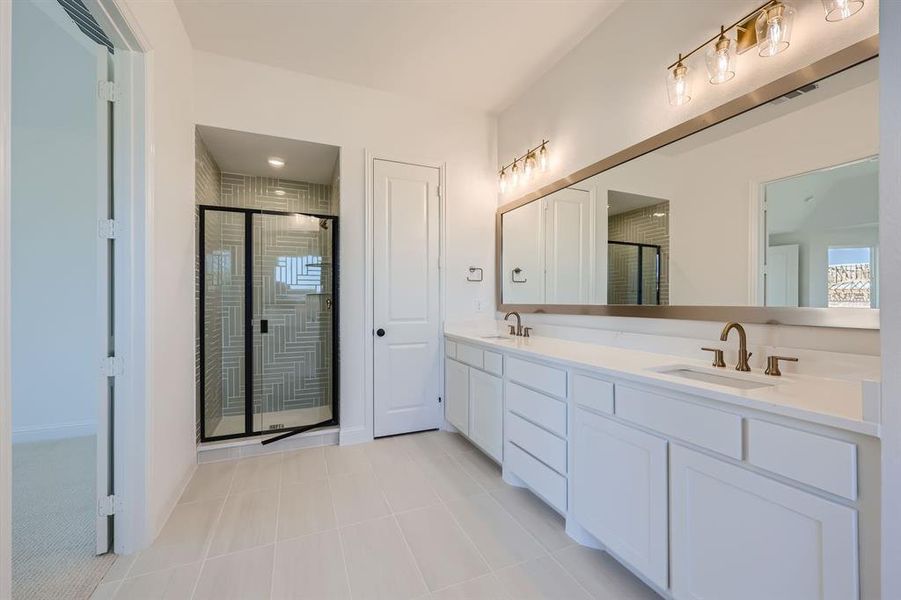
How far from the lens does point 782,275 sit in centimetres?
147

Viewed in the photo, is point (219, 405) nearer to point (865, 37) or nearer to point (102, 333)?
point (102, 333)

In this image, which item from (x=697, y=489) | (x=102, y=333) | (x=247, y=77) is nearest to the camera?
(x=697, y=489)

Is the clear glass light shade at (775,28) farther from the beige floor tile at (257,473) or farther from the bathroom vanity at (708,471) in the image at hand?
the beige floor tile at (257,473)

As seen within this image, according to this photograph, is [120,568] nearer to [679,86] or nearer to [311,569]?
[311,569]

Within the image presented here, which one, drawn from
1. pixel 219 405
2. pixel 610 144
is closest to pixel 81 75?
pixel 219 405

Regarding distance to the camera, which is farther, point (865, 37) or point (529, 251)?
point (529, 251)

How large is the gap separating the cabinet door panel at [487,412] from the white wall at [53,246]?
124 inches

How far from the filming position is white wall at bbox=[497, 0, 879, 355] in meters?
1.36

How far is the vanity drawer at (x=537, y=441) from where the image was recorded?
1.80 metres

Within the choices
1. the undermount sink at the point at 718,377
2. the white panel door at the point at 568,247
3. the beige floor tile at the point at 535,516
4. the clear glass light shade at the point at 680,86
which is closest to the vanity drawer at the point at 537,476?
the beige floor tile at the point at 535,516

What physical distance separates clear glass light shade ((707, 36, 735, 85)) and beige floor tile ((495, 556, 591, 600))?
2.29 meters

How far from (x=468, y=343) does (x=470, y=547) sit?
133 cm

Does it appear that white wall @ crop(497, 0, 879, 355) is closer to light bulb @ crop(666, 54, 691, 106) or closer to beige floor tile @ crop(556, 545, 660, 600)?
light bulb @ crop(666, 54, 691, 106)

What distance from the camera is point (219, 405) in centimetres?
293
